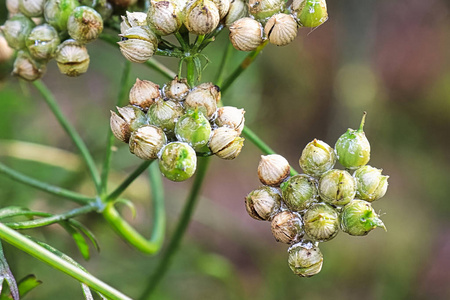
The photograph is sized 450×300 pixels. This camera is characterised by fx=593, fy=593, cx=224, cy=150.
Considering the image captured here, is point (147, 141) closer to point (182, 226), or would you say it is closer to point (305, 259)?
point (305, 259)

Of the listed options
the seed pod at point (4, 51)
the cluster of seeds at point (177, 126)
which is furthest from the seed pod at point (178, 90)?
the seed pod at point (4, 51)

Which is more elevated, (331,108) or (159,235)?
(159,235)

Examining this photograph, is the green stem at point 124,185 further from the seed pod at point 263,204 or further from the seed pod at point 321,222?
the seed pod at point 321,222

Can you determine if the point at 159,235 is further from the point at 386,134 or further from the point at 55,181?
the point at 386,134

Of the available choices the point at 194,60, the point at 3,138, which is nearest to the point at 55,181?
the point at 3,138

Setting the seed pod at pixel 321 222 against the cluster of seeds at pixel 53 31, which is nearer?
the seed pod at pixel 321 222
